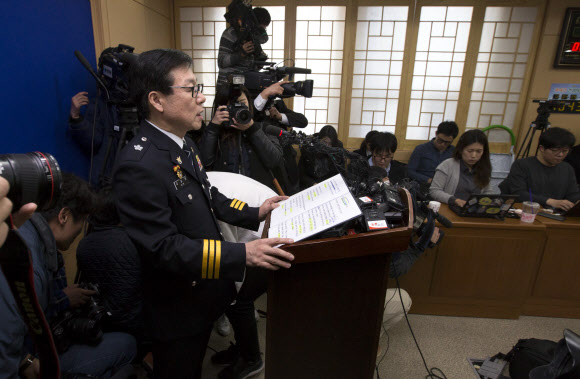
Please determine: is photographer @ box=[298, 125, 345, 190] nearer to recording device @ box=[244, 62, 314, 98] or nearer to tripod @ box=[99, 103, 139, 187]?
recording device @ box=[244, 62, 314, 98]

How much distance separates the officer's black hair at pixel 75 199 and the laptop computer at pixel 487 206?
1981mm

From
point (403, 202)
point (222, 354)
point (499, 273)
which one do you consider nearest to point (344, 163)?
point (403, 202)

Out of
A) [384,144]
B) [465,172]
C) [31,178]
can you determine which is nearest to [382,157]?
[384,144]

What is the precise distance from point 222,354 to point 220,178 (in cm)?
94

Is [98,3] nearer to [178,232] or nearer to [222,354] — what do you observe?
[178,232]

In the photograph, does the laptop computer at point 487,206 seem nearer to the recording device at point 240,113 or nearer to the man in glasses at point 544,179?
the man in glasses at point 544,179

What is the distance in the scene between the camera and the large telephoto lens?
54cm

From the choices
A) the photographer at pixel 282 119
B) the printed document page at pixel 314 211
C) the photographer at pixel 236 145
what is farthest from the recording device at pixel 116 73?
the printed document page at pixel 314 211

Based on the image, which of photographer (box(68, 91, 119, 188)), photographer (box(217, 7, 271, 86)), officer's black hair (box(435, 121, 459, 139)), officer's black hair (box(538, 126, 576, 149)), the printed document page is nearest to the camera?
the printed document page

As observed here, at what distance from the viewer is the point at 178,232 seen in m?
0.96

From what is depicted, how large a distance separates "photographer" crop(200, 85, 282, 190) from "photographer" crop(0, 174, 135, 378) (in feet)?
2.27

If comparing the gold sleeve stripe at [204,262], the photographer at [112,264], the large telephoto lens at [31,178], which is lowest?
the photographer at [112,264]

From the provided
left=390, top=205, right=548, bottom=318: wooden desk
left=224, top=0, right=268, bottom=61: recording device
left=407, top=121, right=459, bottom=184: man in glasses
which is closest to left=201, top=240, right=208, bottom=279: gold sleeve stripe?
left=390, top=205, right=548, bottom=318: wooden desk

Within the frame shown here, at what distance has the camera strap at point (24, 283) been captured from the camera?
609 millimetres
